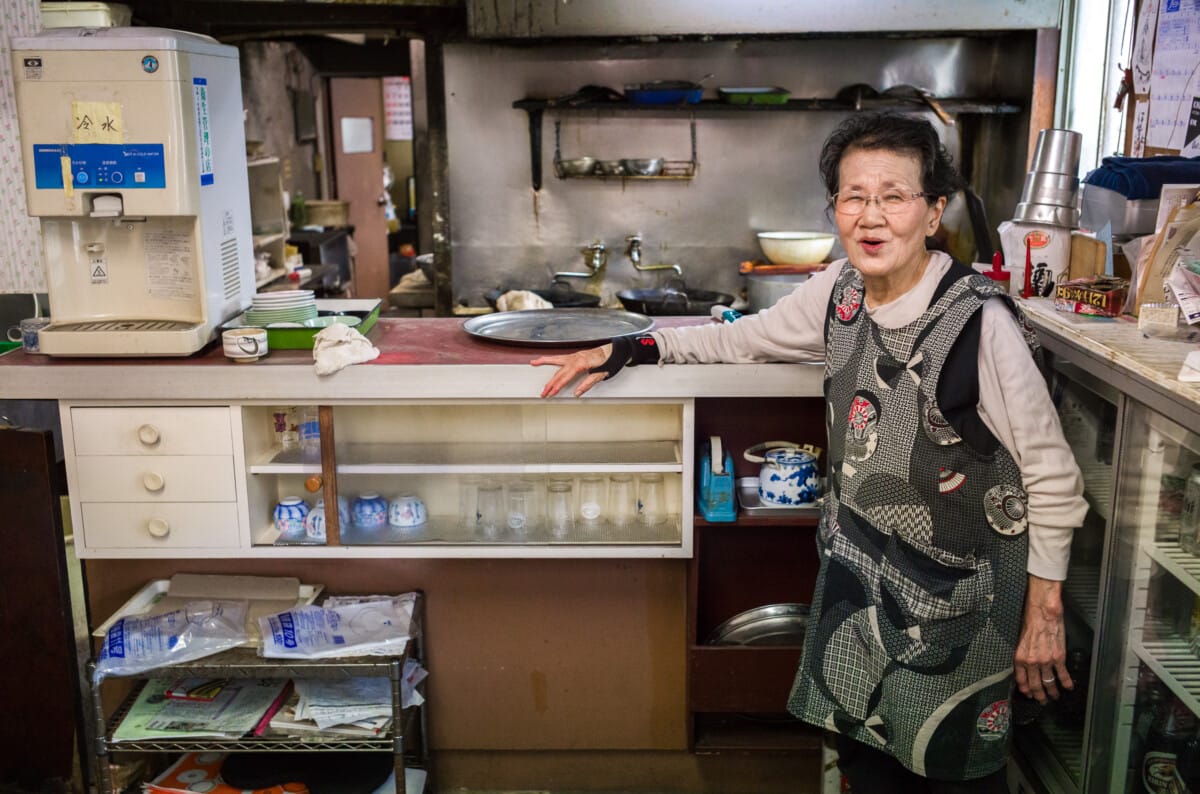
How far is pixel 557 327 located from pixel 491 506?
0.49 metres

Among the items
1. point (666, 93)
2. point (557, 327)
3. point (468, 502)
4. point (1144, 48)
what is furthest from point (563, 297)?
point (1144, 48)

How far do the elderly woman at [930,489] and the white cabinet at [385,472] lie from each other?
1.91 ft

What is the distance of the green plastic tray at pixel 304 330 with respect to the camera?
2.64 metres

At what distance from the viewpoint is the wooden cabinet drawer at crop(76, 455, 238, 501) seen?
101 inches

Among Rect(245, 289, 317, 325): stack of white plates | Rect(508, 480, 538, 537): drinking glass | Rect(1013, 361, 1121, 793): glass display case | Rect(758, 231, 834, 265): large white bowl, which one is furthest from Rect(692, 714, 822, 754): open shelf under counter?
Rect(758, 231, 834, 265): large white bowl

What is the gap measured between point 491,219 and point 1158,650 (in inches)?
160

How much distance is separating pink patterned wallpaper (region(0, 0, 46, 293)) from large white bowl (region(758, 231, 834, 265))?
3.08 meters

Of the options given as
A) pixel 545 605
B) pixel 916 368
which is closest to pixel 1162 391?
pixel 916 368

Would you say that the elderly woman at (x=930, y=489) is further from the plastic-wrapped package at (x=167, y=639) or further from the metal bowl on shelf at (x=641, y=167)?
the metal bowl on shelf at (x=641, y=167)

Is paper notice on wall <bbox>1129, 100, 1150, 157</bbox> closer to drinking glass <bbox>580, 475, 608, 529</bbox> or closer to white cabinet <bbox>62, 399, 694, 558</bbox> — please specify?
white cabinet <bbox>62, 399, 694, 558</bbox>

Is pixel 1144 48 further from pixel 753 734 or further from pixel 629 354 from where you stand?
pixel 753 734

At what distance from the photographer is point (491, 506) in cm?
274

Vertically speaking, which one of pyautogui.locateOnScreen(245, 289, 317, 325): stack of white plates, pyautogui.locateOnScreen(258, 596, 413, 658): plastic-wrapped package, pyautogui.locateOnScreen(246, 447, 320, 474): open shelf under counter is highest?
pyautogui.locateOnScreen(245, 289, 317, 325): stack of white plates

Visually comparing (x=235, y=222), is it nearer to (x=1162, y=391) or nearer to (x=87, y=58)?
(x=87, y=58)
